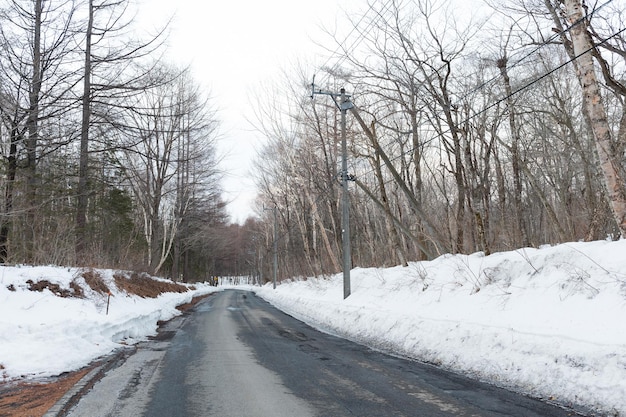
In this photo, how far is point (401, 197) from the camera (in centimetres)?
3559

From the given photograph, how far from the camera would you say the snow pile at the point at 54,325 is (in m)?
6.39

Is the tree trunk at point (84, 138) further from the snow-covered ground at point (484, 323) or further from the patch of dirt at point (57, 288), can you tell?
the snow-covered ground at point (484, 323)

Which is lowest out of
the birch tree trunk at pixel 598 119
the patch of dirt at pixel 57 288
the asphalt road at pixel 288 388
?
the asphalt road at pixel 288 388

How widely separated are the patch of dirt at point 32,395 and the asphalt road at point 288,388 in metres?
0.35

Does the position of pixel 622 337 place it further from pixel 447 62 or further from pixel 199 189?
pixel 199 189

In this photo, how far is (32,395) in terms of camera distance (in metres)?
5.02

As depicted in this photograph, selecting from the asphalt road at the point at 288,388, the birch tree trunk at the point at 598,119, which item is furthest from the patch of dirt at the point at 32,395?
the birch tree trunk at the point at 598,119

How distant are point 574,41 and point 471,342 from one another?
19.1 ft

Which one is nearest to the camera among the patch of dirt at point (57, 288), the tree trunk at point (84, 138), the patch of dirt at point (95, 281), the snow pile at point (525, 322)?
the snow pile at point (525, 322)

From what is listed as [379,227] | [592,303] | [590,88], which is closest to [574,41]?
[590,88]

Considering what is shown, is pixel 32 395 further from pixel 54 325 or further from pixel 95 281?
pixel 95 281

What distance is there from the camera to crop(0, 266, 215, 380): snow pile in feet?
21.0

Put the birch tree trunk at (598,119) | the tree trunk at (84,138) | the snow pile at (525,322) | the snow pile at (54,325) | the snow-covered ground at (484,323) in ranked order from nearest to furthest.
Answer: the snow pile at (525,322) → the snow-covered ground at (484,323) → the snow pile at (54,325) → the birch tree trunk at (598,119) → the tree trunk at (84,138)

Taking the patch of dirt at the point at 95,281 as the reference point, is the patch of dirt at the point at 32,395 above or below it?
below
